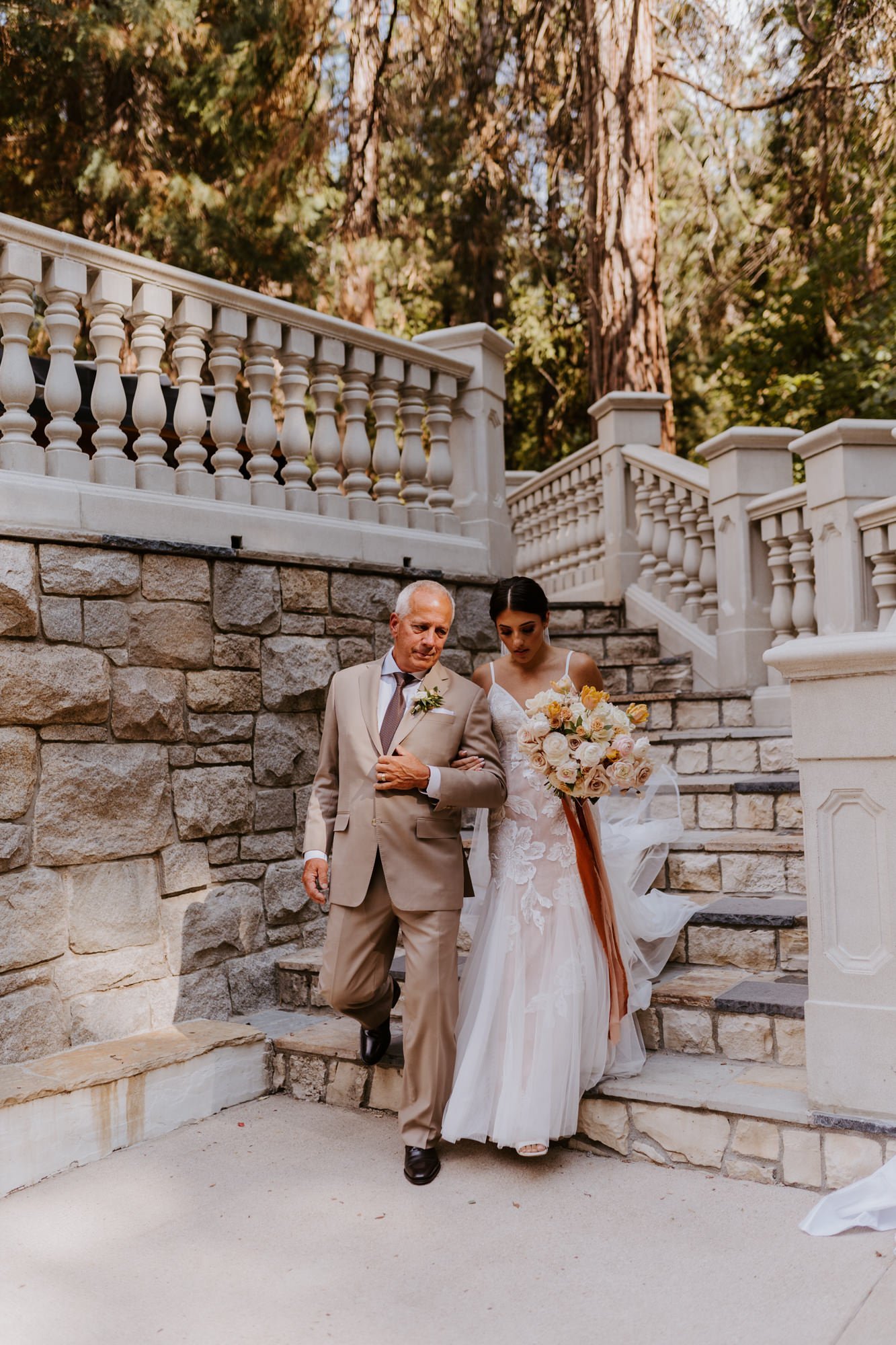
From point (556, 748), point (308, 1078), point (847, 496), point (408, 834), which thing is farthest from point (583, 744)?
point (847, 496)

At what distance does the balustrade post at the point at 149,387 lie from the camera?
4.81 m

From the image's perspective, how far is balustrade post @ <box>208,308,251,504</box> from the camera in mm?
5129

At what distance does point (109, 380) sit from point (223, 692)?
54.0 inches

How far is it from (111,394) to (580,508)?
484 centimetres

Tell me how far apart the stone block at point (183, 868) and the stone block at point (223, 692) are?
1.89 feet

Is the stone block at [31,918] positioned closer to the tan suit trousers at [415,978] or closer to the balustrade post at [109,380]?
the tan suit trousers at [415,978]

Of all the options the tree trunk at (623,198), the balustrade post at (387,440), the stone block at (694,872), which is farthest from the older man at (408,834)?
the tree trunk at (623,198)

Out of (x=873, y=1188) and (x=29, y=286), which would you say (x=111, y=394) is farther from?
(x=873, y=1188)

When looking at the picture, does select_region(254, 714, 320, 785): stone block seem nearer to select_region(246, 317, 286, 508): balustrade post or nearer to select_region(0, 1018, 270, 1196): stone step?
select_region(246, 317, 286, 508): balustrade post

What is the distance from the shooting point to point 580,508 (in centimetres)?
891

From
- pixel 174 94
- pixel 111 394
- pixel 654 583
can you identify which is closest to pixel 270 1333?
pixel 111 394

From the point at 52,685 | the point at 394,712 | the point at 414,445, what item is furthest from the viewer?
the point at 414,445

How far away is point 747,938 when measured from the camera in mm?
4383

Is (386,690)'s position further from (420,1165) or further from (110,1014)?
(110,1014)
